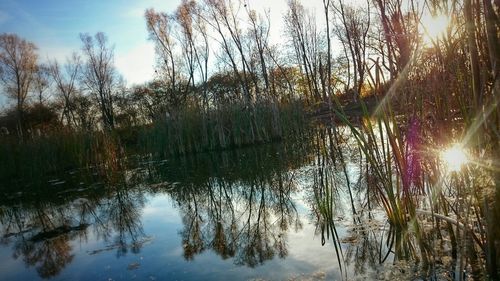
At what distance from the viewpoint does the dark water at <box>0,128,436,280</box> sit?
221 cm

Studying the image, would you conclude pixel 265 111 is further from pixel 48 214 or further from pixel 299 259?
pixel 299 259

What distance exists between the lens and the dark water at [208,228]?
221cm

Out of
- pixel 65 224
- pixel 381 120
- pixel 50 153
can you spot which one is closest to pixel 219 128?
Result: pixel 50 153

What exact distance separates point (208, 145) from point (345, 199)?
6927mm

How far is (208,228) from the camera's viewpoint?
3.24 metres

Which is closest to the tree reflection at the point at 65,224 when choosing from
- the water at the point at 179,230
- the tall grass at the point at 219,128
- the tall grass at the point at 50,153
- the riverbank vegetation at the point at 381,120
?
the water at the point at 179,230

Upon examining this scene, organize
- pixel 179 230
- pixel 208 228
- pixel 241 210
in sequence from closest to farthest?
pixel 208 228
pixel 179 230
pixel 241 210

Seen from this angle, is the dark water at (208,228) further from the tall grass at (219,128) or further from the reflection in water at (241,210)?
the tall grass at (219,128)

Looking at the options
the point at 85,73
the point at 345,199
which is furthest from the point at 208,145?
the point at 85,73

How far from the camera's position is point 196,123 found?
993 centimetres

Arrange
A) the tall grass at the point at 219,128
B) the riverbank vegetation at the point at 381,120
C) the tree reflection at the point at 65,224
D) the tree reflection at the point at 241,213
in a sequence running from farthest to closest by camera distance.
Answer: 1. the tall grass at the point at 219,128
2. the tree reflection at the point at 65,224
3. the tree reflection at the point at 241,213
4. the riverbank vegetation at the point at 381,120

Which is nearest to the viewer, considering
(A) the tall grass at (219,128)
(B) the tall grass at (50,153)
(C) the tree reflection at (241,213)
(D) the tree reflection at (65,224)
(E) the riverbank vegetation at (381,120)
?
(E) the riverbank vegetation at (381,120)

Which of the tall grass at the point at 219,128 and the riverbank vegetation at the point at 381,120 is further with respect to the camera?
the tall grass at the point at 219,128

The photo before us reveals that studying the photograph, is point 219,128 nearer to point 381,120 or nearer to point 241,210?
point 241,210
